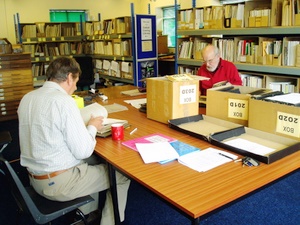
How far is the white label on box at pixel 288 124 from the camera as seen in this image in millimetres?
1689

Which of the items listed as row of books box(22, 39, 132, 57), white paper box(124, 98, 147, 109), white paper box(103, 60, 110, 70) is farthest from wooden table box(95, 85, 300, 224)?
white paper box(103, 60, 110, 70)

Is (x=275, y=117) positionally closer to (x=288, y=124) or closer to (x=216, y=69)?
(x=288, y=124)

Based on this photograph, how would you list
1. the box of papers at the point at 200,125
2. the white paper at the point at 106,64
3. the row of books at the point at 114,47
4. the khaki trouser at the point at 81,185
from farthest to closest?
the white paper at the point at 106,64 → the row of books at the point at 114,47 → the box of papers at the point at 200,125 → the khaki trouser at the point at 81,185

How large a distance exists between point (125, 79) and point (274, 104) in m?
4.44

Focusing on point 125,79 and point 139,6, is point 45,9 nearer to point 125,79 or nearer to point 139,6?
point 139,6

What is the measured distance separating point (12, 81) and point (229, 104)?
4289 mm

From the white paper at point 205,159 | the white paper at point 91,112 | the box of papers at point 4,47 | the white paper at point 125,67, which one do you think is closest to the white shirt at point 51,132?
the white paper at point 91,112

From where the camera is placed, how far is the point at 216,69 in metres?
3.48

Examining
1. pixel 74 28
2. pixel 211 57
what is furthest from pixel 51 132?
pixel 74 28

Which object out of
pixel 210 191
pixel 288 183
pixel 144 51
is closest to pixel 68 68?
pixel 210 191

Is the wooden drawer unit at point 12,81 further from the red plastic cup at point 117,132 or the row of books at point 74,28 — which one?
the red plastic cup at point 117,132

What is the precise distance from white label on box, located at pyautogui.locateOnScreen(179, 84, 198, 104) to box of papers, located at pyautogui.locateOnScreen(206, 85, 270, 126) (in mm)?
112

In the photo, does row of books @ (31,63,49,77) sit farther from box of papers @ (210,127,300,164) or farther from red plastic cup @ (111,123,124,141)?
box of papers @ (210,127,300,164)

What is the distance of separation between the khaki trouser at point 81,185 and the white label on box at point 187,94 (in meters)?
0.67
